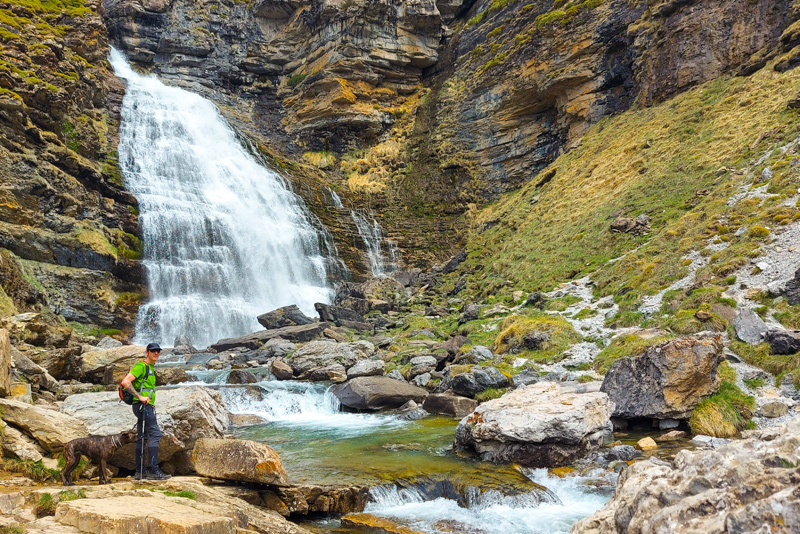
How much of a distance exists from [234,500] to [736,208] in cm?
1815

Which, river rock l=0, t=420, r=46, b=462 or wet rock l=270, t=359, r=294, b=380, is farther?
wet rock l=270, t=359, r=294, b=380

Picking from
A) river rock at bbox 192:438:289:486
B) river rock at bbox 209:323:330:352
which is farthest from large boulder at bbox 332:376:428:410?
river rock at bbox 209:323:330:352

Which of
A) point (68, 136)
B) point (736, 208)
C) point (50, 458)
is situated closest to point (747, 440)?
point (50, 458)

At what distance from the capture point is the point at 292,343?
72.5 ft

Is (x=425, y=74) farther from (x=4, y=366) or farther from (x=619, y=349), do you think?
(x=4, y=366)

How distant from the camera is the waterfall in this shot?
37219 millimetres

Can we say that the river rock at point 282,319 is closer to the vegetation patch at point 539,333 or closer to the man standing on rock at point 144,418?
the vegetation patch at point 539,333

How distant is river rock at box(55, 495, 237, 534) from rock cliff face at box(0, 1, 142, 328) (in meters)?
18.0

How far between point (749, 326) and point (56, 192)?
95.7ft

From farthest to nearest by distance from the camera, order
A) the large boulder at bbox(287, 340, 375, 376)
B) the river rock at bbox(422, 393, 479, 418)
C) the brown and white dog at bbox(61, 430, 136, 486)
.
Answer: the large boulder at bbox(287, 340, 375, 376), the river rock at bbox(422, 393, 479, 418), the brown and white dog at bbox(61, 430, 136, 486)

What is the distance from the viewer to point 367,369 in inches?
648

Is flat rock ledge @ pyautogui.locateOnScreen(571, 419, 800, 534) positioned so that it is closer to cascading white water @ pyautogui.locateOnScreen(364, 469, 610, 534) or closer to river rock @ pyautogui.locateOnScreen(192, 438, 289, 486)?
cascading white water @ pyautogui.locateOnScreen(364, 469, 610, 534)

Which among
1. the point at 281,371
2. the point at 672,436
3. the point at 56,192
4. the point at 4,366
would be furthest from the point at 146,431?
the point at 56,192

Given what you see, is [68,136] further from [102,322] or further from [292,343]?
[292,343]
